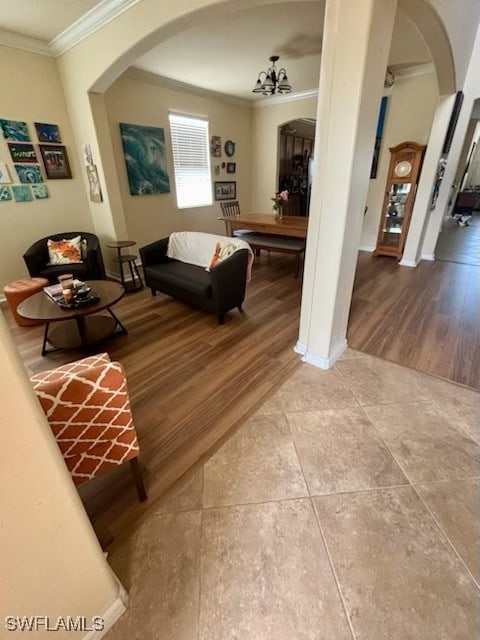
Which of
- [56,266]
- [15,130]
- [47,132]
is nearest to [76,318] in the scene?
[56,266]

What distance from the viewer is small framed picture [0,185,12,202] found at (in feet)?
11.1

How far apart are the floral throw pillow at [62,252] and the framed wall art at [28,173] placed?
0.75m

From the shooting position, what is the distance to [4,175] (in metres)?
3.36

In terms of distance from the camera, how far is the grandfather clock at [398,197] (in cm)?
450

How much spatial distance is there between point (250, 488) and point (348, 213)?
1.72 metres

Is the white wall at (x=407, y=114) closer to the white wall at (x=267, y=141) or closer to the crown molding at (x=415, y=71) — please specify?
the crown molding at (x=415, y=71)

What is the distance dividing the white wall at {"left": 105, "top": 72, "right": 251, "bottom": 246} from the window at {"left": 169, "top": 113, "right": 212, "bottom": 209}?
0.12 metres

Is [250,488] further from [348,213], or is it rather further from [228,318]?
[228,318]

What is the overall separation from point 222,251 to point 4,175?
2.75m

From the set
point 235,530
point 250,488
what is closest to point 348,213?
point 250,488

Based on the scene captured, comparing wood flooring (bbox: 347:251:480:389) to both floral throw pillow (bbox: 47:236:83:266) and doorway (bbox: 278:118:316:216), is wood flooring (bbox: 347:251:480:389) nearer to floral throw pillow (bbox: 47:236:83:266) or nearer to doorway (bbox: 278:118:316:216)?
floral throw pillow (bbox: 47:236:83:266)

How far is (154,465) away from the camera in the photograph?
→ 1.58 meters

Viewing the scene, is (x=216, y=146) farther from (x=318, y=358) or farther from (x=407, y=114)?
(x=318, y=358)
